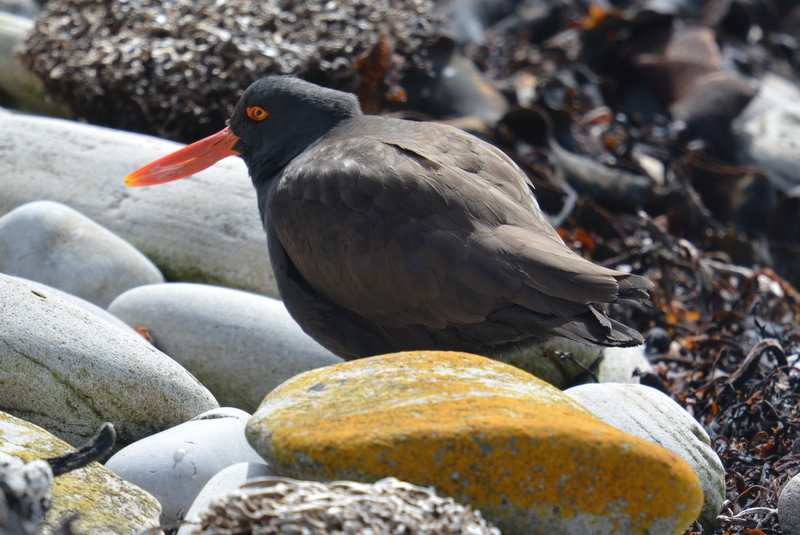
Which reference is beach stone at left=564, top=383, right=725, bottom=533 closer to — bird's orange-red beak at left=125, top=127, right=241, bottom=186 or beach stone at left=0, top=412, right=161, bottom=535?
beach stone at left=0, top=412, right=161, bottom=535

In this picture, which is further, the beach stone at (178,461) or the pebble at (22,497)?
the beach stone at (178,461)

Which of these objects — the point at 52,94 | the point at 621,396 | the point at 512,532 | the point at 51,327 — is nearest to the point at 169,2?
the point at 52,94

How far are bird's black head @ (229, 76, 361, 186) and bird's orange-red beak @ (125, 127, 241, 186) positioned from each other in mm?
203

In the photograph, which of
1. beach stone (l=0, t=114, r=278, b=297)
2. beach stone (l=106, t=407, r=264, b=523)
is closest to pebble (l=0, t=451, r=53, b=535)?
beach stone (l=106, t=407, r=264, b=523)

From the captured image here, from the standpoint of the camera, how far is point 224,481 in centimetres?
228

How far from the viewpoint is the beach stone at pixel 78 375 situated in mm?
2783

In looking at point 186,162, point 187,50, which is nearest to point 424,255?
point 186,162

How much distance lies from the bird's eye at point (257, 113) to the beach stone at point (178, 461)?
166 centimetres

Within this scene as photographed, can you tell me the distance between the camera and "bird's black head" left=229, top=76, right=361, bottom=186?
12.4ft

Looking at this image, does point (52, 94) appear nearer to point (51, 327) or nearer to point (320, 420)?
point (51, 327)

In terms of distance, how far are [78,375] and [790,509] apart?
2260 mm

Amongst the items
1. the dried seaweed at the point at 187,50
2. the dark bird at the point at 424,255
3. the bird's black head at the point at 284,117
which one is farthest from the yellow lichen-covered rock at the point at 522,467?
the dried seaweed at the point at 187,50

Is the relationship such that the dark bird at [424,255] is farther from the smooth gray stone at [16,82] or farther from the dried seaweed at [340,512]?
the smooth gray stone at [16,82]

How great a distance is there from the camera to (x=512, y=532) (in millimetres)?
2074
